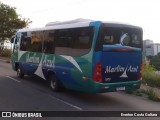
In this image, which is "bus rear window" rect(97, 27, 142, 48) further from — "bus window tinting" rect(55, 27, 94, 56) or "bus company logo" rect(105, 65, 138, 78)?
"bus company logo" rect(105, 65, 138, 78)

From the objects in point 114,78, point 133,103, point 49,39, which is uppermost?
point 49,39

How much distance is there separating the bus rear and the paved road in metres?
0.66

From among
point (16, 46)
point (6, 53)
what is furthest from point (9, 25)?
point (16, 46)

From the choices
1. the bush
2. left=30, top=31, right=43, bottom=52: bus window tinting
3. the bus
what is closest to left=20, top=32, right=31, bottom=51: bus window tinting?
left=30, top=31, right=43, bottom=52: bus window tinting

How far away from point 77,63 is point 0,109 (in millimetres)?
3248

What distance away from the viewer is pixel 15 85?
13.6m

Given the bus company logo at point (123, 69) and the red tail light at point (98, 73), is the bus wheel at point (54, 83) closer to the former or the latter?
the red tail light at point (98, 73)

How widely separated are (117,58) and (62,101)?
8.10 feet

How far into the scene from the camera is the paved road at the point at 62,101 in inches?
373

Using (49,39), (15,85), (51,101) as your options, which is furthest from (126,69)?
(15,85)

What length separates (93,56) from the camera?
32.6ft

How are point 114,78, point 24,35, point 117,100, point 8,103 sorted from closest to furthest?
point 8,103, point 114,78, point 117,100, point 24,35

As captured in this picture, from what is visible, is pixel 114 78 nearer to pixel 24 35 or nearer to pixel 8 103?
pixel 8 103

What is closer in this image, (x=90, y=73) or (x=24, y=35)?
(x=90, y=73)
